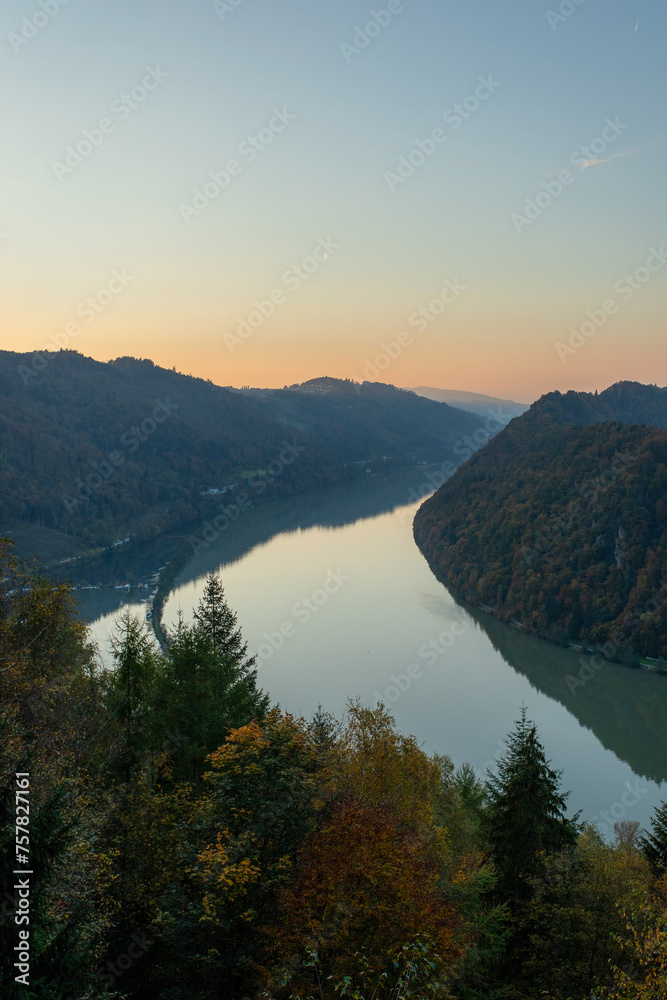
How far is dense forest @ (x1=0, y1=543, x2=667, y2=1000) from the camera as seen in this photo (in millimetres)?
6617

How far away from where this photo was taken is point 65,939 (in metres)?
6.55

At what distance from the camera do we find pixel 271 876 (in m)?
9.19

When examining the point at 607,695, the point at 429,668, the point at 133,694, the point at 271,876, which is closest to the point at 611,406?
the point at 607,695

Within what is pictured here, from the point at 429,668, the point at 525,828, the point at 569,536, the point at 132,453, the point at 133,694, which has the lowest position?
the point at 525,828

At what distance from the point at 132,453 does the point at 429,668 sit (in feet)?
333

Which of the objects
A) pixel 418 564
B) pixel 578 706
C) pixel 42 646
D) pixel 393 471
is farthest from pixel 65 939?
pixel 393 471

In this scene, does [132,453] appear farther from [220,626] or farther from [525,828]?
[525,828]

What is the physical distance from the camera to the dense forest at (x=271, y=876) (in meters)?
6.62

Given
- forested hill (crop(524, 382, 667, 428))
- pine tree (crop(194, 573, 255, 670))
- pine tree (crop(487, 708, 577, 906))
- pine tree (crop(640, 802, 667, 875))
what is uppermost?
forested hill (crop(524, 382, 667, 428))

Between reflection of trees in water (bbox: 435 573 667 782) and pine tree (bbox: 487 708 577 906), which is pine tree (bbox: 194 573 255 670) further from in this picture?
reflection of trees in water (bbox: 435 573 667 782)

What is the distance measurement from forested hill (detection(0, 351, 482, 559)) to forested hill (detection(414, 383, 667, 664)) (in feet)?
151

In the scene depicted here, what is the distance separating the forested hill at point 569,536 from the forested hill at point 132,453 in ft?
151

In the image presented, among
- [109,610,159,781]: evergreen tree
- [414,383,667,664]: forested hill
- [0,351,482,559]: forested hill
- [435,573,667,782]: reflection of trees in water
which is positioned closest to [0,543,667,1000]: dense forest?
[109,610,159,781]: evergreen tree

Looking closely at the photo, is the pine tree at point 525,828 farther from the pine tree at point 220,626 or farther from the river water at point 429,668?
the pine tree at point 220,626
